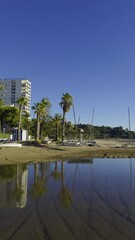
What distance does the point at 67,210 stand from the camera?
655 inches

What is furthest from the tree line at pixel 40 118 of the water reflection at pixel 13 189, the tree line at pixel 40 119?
the water reflection at pixel 13 189

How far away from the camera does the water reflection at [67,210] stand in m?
12.4

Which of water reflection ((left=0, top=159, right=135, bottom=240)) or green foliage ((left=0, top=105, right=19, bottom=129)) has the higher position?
green foliage ((left=0, top=105, right=19, bottom=129))

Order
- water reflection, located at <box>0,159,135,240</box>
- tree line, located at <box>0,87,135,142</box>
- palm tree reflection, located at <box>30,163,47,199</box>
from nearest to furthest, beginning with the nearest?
water reflection, located at <box>0,159,135,240</box> < palm tree reflection, located at <box>30,163,47,199</box> < tree line, located at <box>0,87,135,142</box>

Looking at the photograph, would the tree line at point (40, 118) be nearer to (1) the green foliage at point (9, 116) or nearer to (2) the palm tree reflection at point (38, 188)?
(1) the green foliage at point (9, 116)

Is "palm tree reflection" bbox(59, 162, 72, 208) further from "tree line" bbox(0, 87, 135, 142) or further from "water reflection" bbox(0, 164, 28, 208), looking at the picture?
"tree line" bbox(0, 87, 135, 142)

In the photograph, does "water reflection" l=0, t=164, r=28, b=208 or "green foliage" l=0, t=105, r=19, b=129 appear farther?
"green foliage" l=0, t=105, r=19, b=129

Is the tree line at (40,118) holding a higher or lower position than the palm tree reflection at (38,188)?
higher

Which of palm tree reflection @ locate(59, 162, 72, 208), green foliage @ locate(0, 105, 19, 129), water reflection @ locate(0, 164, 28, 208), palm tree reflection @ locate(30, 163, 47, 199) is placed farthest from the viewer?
green foliage @ locate(0, 105, 19, 129)

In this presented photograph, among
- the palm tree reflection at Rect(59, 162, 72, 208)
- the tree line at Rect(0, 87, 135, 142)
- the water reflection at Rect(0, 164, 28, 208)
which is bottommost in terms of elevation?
the palm tree reflection at Rect(59, 162, 72, 208)

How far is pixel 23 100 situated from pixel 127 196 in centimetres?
6019

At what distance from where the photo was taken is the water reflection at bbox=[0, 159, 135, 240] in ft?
40.8

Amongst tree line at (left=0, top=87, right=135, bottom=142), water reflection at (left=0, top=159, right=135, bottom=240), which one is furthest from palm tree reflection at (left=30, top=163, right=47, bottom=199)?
tree line at (left=0, top=87, right=135, bottom=142)

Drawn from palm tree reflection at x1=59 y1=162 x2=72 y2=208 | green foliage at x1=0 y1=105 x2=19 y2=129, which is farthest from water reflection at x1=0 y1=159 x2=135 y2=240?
green foliage at x1=0 y1=105 x2=19 y2=129
